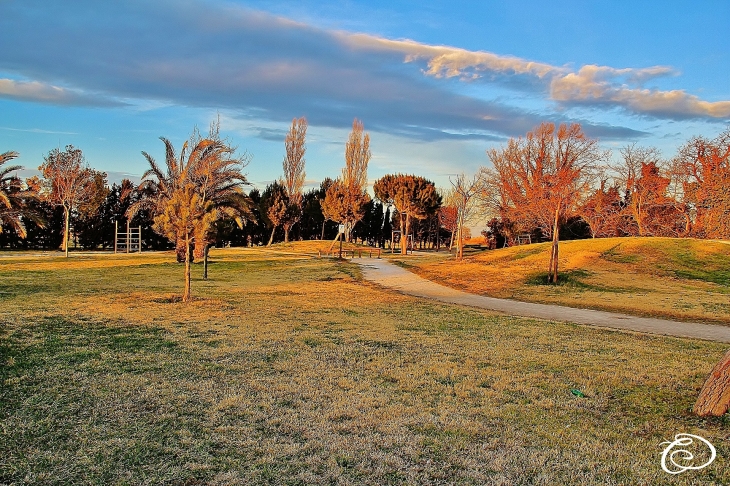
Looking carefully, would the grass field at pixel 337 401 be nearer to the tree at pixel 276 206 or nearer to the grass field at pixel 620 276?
the grass field at pixel 620 276

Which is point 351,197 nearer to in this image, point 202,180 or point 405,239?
point 405,239

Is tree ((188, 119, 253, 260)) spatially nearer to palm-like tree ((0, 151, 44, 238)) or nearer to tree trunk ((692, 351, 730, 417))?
palm-like tree ((0, 151, 44, 238))

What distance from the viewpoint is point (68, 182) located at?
3152 cm

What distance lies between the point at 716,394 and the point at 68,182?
35675 millimetres

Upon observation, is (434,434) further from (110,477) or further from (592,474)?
(110,477)

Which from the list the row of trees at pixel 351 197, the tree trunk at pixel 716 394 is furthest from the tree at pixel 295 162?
the tree trunk at pixel 716 394

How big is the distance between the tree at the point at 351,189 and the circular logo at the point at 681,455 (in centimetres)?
3827

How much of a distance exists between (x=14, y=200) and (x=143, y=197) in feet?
21.8

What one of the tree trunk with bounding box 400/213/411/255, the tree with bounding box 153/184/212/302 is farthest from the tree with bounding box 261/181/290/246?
the tree with bounding box 153/184/212/302

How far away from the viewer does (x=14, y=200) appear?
89.4 feet

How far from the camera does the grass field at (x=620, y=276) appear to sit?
515 inches

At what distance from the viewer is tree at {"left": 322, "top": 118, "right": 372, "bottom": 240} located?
44.8 meters

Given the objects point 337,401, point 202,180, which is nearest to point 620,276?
point 337,401

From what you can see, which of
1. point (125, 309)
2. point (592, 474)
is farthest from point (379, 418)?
point (125, 309)
